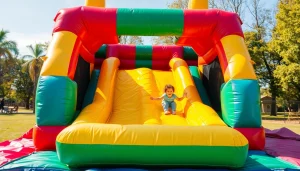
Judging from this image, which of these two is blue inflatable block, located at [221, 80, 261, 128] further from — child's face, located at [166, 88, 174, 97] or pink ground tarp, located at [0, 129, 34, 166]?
pink ground tarp, located at [0, 129, 34, 166]

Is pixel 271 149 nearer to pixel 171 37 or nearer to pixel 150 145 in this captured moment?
pixel 150 145

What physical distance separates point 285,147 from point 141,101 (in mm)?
2117

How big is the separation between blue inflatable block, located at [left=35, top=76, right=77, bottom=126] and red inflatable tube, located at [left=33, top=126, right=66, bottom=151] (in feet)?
0.16

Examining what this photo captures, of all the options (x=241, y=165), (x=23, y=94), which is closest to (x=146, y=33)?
(x=241, y=165)

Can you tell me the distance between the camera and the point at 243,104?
3.40m

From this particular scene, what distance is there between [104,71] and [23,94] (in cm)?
3104

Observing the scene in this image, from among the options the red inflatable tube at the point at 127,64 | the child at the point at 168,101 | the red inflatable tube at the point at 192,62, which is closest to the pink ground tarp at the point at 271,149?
the child at the point at 168,101

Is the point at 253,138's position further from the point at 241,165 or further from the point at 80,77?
the point at 80,77

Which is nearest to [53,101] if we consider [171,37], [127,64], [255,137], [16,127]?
[255,137]

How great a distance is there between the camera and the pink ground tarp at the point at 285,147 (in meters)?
3.25

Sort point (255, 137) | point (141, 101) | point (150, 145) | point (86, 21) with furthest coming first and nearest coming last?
point (141, 101)
point (86, 21)
point (255, 137)
point (150, 145)

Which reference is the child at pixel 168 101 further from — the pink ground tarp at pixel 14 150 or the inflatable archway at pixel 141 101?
the pink ground tarp at pixel 14 150

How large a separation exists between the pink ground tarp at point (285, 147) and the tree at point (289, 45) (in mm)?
11669

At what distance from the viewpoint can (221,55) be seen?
158 inches
